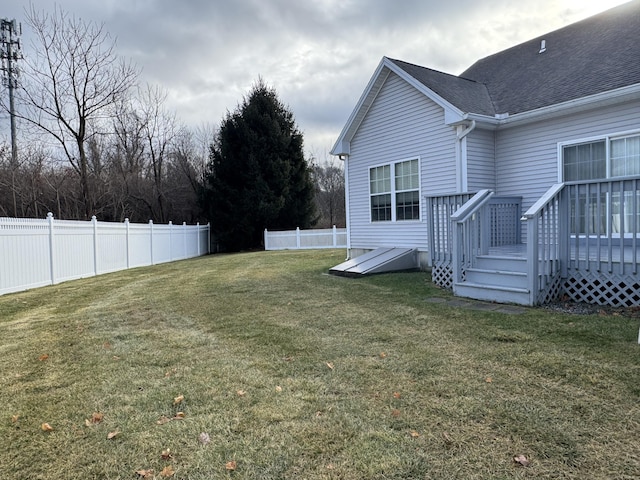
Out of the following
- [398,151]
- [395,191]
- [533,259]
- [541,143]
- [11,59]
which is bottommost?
[533,259]

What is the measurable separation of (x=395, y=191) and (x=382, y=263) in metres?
2.24

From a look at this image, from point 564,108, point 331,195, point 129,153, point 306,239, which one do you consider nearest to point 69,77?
point 129,153

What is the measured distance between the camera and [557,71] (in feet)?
30.6

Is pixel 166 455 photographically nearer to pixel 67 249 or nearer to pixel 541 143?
pixel 541 143

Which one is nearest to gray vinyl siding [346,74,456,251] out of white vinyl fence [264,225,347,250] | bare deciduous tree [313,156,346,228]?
white vinyl fence [264,225,347,250]

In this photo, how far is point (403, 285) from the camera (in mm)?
7875

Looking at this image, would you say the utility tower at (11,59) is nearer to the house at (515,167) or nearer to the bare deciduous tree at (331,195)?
the house at (515,167)

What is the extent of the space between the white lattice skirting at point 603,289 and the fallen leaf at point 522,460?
438 cm

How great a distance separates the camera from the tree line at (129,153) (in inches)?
651

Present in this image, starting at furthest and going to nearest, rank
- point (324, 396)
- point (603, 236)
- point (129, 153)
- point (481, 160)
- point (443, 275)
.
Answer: point (129, 153), point (481, 160), point (443, 275), point (603, 236), point (324, 396)

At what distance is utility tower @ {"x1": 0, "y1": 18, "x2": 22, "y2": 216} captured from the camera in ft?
55.2

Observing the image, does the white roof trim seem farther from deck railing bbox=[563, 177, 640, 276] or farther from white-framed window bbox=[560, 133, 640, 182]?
deck railing bbox=[563, 177, 640, 276]

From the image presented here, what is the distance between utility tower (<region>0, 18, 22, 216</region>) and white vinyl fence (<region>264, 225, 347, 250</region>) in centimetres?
1174

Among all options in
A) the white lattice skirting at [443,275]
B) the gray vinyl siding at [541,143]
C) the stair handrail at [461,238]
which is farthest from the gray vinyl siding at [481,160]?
the stair handrail at [461,238]
